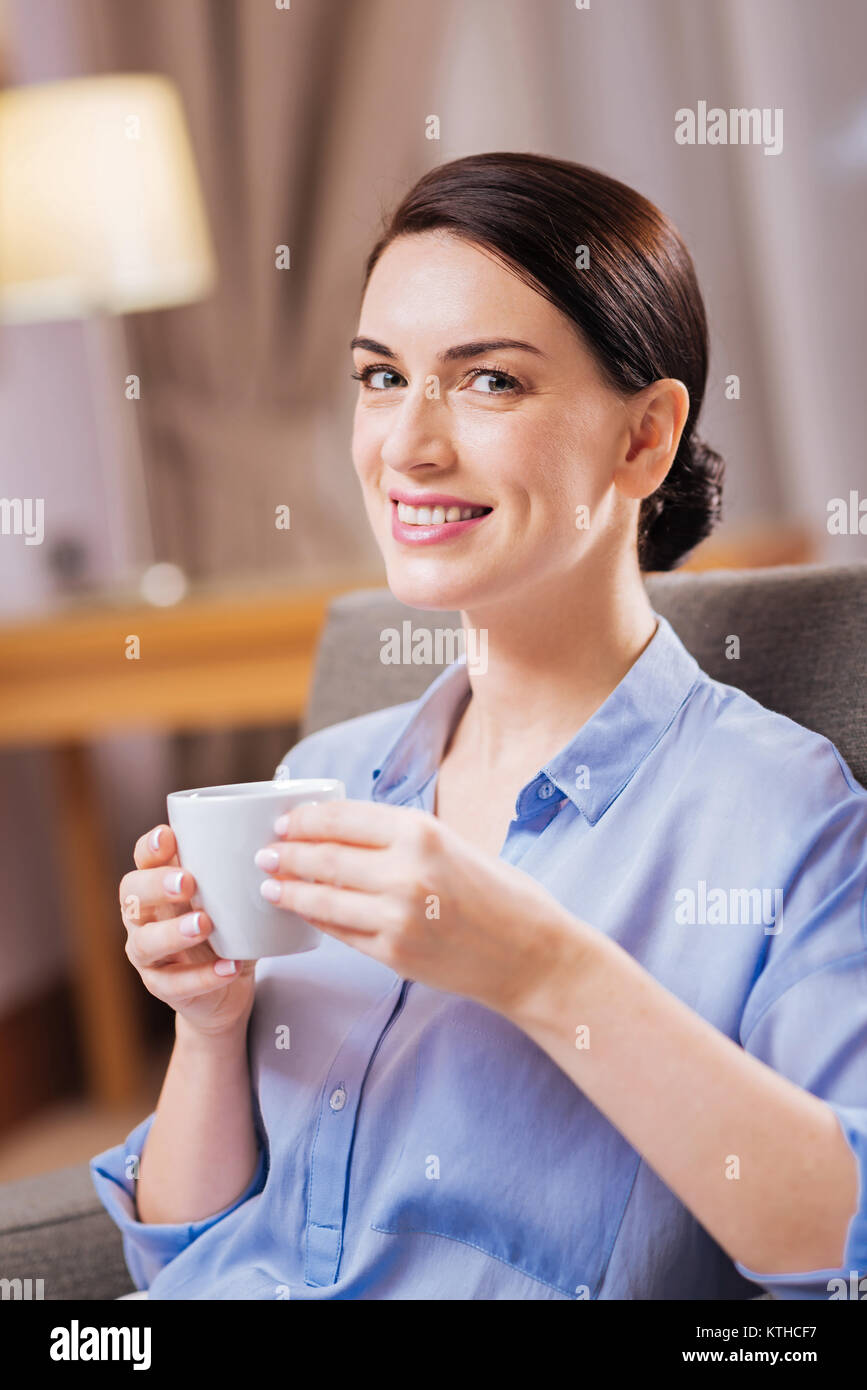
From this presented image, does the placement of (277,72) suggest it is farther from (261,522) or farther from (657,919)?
(657,919)

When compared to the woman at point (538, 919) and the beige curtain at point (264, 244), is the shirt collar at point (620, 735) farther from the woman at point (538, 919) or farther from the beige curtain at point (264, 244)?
the beige curtain at point (264, 244)

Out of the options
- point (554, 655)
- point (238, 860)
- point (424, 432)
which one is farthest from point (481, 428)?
point (238, 860)

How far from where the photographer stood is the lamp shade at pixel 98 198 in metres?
1.97

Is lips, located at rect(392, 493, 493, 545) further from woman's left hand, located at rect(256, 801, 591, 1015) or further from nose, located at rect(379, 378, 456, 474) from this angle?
woman's left hand, located at rect(256, 801, 591, 1015)

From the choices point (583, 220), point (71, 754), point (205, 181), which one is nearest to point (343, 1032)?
point (583, 220)

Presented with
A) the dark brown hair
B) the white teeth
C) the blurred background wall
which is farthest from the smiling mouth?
the blurred background wall

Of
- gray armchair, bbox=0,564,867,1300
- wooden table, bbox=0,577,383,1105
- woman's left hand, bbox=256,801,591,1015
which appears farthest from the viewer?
wooden table, bbox=0,577,383,1105

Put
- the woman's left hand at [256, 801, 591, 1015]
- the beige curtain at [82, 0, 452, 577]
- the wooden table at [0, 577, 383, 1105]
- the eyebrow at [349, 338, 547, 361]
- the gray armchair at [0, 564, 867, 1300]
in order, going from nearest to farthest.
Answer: the woman's left hand at [256, 801, 591, 1015] → the eyebrow at [349, 338, 547, 361] → the gray armchair at [0, 564, 867, 1300] → the wooden table at [0, 577, 383, 1105] → the beige curtain at [82, 0, 452, 577]

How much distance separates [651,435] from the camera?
0.78m

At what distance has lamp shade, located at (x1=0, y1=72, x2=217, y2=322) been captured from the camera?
6.46ft

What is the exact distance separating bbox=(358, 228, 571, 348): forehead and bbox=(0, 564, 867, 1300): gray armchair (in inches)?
10.4

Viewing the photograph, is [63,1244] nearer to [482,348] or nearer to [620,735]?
[620,735]

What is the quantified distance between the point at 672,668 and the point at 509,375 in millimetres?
199

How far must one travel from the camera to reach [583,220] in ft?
2.40
